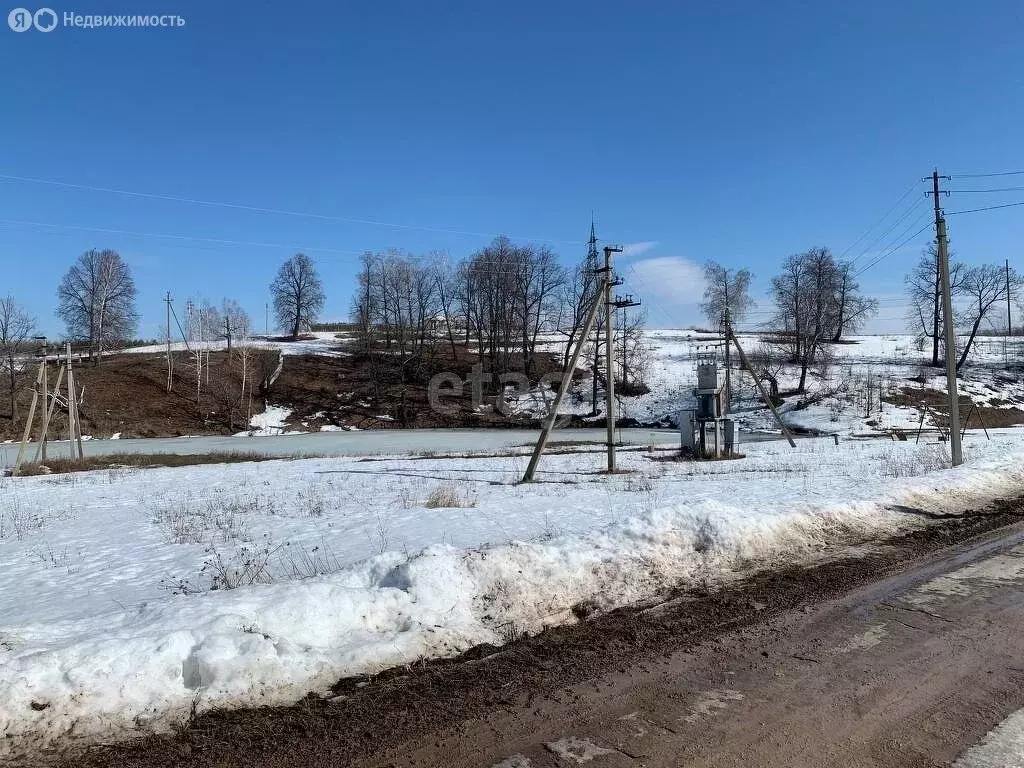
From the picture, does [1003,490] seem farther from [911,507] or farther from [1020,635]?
[1020,635]

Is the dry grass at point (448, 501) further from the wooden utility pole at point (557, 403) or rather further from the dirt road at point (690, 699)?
the dirt road at point (690, 699)

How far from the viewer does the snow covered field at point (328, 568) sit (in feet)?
13.3

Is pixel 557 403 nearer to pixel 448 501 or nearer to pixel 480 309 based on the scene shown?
pixel 448 501

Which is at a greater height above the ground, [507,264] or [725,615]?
[507,264]

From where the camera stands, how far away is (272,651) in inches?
173

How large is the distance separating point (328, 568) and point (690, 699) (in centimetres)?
424

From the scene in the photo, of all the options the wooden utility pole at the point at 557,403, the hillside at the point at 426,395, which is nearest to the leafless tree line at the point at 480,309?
the hillside at the point at 426,395

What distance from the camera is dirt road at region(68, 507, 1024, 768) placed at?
136 inches

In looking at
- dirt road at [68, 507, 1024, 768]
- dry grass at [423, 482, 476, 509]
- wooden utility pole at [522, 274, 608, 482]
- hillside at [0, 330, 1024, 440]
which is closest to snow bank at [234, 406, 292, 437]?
hillside at [0, 330, 1024, 440]

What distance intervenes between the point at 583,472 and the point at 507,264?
54546 mm

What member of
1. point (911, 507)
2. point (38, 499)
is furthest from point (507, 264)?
point (911, 507)

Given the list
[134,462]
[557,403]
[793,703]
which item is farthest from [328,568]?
[134,462]

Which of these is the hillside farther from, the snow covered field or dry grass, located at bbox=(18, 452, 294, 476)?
the snow covered field

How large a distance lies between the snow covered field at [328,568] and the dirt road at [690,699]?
1.28 ft
